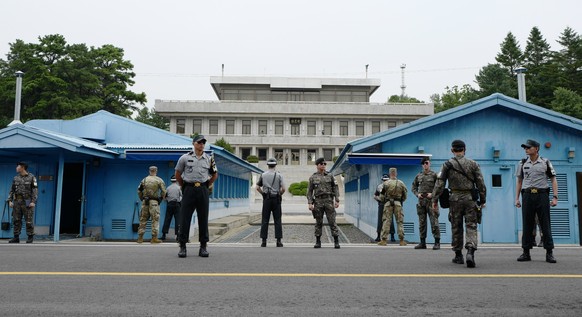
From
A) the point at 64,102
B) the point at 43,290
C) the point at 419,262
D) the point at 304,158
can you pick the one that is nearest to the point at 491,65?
the point at 304,158

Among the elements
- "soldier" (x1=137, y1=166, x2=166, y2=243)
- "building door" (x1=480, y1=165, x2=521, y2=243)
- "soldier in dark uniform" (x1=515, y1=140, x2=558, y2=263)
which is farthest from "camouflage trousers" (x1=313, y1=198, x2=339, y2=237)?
"building door" (x1=480, y1=165, x2=521, y2=243)

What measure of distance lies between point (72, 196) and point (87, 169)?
87.5 inches

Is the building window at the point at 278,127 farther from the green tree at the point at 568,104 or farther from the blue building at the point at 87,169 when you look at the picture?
the blue building at the point at 87,169

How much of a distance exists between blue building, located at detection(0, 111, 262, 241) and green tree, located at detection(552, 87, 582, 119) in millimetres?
38016

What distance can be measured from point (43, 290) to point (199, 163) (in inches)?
137

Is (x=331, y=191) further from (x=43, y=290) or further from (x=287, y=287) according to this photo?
(x=43, y=290)

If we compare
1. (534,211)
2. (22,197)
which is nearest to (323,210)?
(534,211)

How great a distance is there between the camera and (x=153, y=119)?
87938 mm

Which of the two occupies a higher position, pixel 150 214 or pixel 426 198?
pixel 426 198

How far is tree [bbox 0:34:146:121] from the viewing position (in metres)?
44.0

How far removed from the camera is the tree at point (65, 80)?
144 feet

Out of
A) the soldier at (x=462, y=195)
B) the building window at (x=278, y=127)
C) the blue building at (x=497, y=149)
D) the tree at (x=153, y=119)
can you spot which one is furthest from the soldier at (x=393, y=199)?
the tree at (x=153, y=119)

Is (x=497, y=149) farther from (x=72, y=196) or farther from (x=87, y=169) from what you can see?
(x=72, y=196)

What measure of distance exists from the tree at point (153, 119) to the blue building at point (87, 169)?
64.8 m
